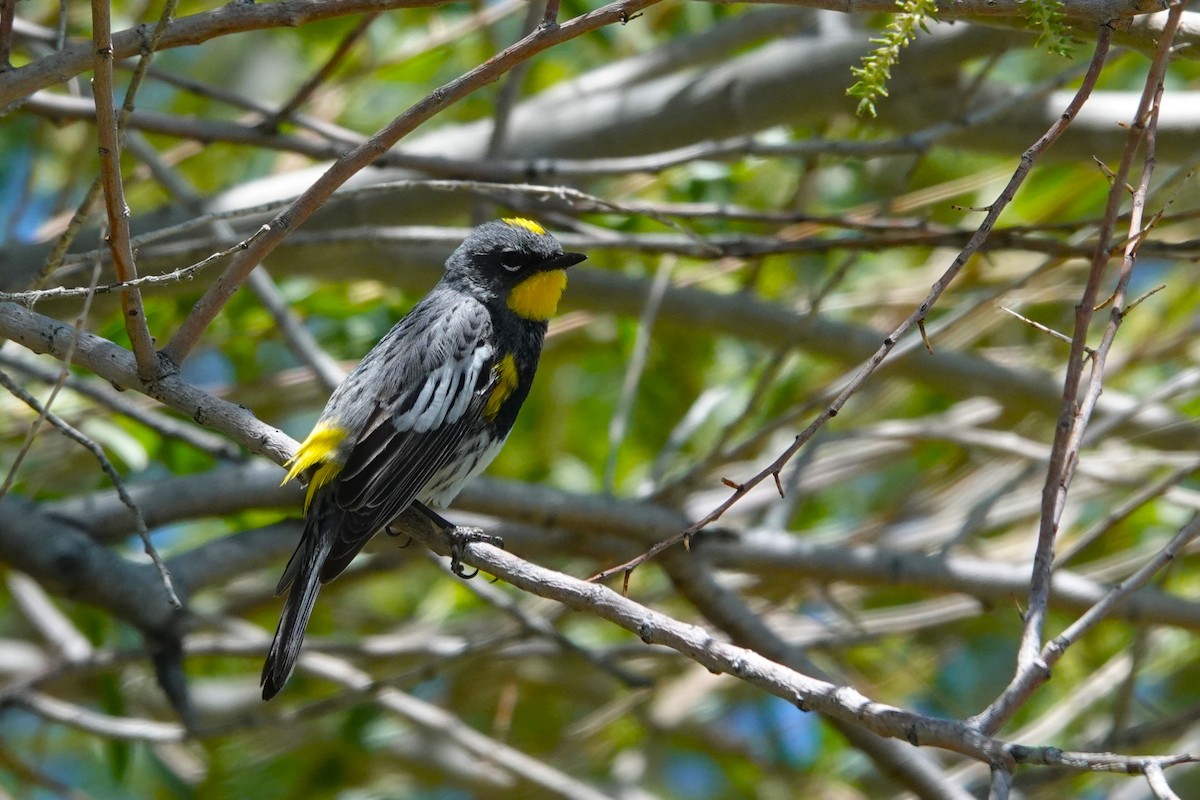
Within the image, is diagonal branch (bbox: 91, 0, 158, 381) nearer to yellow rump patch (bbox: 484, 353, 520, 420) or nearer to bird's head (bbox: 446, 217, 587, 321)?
yellow rump patch (bbox: 484, 353, 520, 420)

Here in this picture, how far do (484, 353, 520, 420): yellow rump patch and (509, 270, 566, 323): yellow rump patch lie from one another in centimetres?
24

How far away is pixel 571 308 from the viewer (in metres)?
5.44

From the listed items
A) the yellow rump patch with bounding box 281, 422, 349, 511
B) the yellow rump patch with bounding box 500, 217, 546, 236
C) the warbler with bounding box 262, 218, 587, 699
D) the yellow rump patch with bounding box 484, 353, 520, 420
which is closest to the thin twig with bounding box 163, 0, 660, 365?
the warbler with bounding box 262, 218, 587, 699

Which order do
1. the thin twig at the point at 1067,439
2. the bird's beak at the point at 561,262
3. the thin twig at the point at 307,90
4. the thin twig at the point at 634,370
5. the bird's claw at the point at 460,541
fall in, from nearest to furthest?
the thin twig at the point at 1067,439, the bird's claw at the point at 460,541, the thin twig at the point at 307,90, the bird's beak at the point at 561,262, the thin twig at the point at 634,370

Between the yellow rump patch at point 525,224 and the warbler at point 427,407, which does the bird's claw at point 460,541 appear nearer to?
the warbler at point 427,407

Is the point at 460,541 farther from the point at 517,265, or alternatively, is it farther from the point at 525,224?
the point at 525,224

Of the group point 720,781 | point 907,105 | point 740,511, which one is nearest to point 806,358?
point 740,511

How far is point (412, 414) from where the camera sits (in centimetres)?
386

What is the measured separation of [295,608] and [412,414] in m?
0.72

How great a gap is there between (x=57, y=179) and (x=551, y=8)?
19.9 feet

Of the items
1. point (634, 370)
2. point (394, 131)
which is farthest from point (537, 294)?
point (394, 131)

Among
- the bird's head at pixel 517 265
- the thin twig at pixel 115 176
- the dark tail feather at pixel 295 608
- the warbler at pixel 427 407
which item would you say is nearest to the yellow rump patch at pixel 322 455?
the warbler at pixel 427 407

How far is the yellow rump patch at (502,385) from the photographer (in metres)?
4.12

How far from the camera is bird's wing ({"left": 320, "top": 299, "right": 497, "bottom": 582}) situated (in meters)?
3.54
